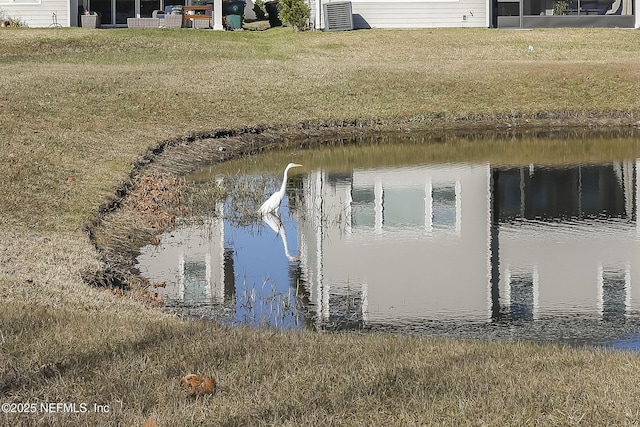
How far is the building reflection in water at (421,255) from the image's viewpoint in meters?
11.1

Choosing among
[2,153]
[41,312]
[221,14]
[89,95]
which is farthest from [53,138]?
[221,14]

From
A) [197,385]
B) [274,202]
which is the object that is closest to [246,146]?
[274,202]

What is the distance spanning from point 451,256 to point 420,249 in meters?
0.56

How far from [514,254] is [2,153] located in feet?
28.4

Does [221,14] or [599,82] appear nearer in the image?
[599,82]

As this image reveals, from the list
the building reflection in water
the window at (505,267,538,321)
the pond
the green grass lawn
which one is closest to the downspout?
the green grass lawn

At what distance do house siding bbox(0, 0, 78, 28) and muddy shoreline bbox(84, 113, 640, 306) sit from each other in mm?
19762

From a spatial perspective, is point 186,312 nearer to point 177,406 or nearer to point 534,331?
point 534,331

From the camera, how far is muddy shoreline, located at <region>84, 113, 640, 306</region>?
1269 centimetres

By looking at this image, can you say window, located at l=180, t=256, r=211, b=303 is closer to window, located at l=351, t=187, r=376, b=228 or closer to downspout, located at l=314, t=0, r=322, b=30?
window, located at l=351, t=187, r=376, b=228

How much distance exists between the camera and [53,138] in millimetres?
19953

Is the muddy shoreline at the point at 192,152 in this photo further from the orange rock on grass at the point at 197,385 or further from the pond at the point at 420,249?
the orange rock on grass at the point at 197,385

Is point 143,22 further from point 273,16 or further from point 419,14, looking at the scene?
point 419,14

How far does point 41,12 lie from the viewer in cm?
4294
